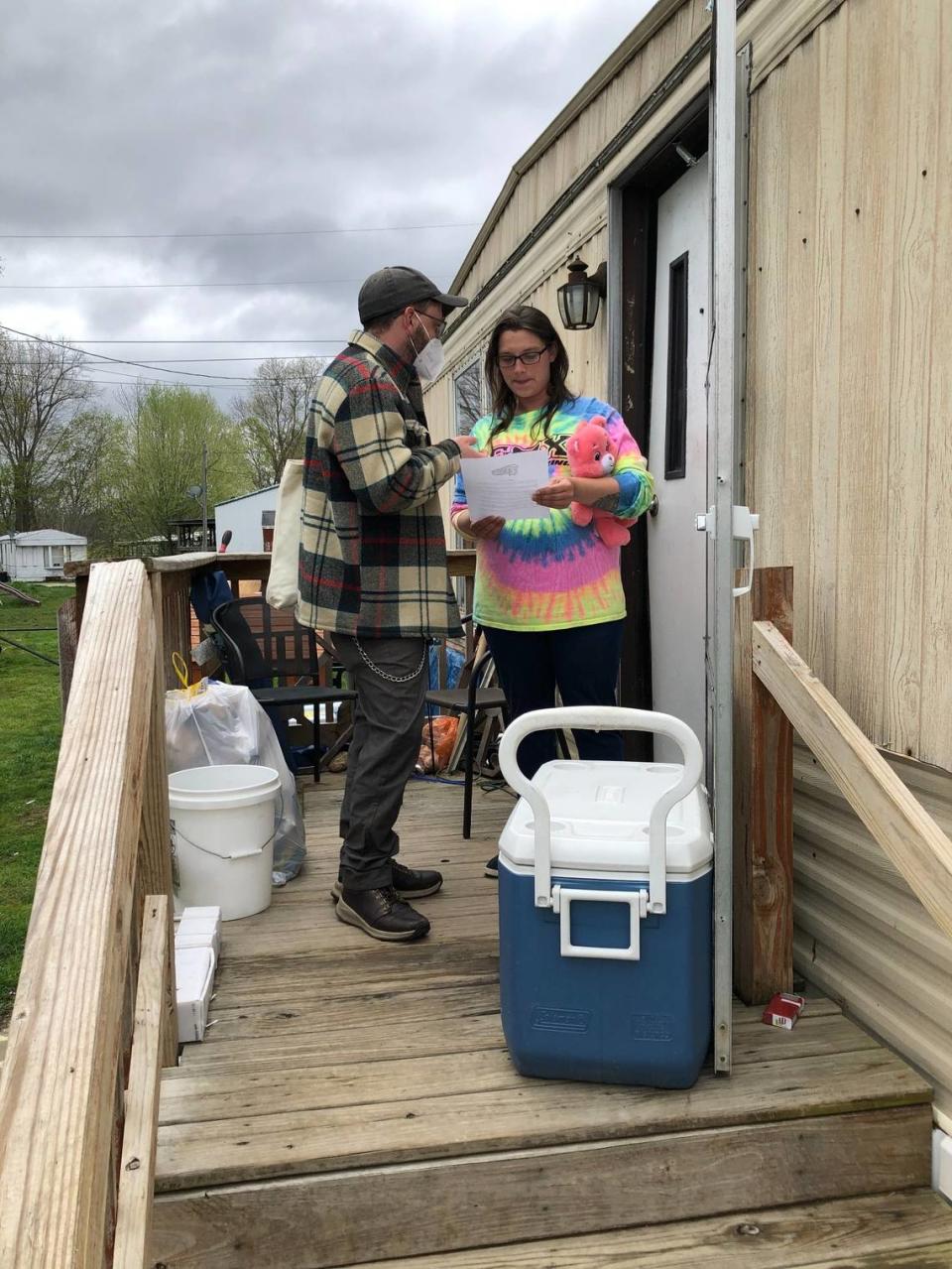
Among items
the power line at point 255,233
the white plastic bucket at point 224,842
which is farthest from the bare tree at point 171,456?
the white plastic bucket at point 224,842

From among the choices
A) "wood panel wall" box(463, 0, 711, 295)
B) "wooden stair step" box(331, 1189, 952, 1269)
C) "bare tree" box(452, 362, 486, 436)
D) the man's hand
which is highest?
"wood panel wall" box(463, 0, 711, 295)

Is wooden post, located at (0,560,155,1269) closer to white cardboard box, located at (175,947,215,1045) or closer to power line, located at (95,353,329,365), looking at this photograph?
white cardboard box, located at (175,947,215,1045)

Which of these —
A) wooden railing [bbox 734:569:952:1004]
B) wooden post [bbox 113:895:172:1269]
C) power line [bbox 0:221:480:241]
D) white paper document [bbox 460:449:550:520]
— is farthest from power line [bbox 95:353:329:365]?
wooden post [bbox 113:895:172:1269]

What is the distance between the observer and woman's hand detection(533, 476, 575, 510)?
7.38ft

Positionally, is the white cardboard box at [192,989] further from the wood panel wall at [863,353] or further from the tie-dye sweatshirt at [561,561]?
the wood panel wall at [863,353]

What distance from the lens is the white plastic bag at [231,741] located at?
291 cm

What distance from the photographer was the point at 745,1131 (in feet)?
5.60

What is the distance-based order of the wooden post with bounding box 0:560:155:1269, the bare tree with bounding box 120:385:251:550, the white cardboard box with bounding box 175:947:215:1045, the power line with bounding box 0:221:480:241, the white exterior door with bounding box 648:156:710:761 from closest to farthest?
the wooden post with bounding box 0:560:155:1269 → the white cardboard box with bounding box 175:947:215:1045 → the white exterior door with bounding box 648:156:710:761 → the bare tree with bounding box 120:385:251:550 → the power line with bounding box 0:221:480:241

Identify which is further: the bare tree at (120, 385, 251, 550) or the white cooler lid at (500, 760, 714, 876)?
the bare tree at (120, 385, 251, 550)

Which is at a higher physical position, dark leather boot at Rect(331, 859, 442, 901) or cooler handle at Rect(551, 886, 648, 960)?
cooler handle at Rect(551, 886, 648, 960)

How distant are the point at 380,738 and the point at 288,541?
1.92ft

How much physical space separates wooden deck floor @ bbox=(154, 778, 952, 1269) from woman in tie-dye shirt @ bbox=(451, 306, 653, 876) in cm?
87

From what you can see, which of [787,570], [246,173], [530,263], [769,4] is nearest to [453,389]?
[530,263]

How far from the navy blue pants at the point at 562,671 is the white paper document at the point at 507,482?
33 cm
